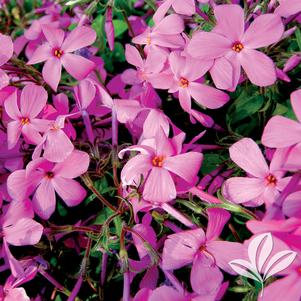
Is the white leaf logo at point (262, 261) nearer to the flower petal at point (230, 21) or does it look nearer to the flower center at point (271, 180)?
the flower center at point (271, 180)

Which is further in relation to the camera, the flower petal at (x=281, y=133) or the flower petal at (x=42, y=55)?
the flower petal at (x=42, y=55)

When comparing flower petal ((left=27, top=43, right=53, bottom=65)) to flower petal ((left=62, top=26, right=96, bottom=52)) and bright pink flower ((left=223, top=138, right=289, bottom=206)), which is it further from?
bright pink flower ((left=223, top=138, right=289, bottom=206))

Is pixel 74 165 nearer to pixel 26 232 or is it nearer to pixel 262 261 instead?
pixel 26 232

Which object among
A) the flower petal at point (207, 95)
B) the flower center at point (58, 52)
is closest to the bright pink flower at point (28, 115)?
the flower center at point (58, 52)

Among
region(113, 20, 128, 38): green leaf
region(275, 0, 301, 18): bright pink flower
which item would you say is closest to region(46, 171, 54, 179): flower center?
region(275, 0, 301, 18): bright pink flower

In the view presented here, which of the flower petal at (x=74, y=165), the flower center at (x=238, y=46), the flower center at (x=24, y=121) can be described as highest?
the flower center at (x=238, y=46)

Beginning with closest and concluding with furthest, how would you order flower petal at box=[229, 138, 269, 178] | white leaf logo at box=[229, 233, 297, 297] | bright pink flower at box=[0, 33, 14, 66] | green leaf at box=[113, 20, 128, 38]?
white leaf logo at box=[229, 233, 297, 297]
flower petal at box=[229, 138, 269, 178]
bright pink flower at box=[0, 33, 14, 66]
green leaf at box=[113, 20, 128, 38]

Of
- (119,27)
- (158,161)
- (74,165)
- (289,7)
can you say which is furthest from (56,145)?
(119,27)
